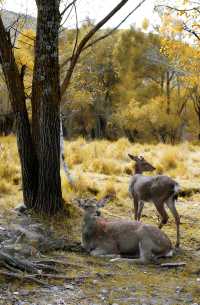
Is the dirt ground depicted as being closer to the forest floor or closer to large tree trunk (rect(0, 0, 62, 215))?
the forest floor

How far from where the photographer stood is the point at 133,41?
138ft

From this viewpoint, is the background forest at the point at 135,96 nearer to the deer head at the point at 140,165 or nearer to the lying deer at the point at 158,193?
the deer head at the point at 140,165

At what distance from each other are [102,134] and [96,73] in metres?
5.49

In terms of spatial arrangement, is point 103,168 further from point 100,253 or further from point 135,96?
point 135,96

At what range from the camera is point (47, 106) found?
959 cm

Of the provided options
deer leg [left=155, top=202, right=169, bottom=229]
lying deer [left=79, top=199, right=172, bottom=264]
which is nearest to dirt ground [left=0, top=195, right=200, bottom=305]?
lying deer [left=79, top=199, right=172, bottom=264]

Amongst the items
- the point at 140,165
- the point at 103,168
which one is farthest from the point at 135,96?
the point at 140,165

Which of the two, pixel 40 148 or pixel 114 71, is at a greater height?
pixel 114 71

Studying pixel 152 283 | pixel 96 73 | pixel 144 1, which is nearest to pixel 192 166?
pixel 144 1

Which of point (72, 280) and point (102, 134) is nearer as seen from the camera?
point (72, 280)

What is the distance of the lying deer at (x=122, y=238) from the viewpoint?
7844 millimetres

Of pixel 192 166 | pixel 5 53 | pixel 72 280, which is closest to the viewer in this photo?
pixel 72 280

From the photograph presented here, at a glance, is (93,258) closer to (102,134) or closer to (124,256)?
(124,256)

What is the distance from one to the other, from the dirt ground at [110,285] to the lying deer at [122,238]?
9.0 inches
